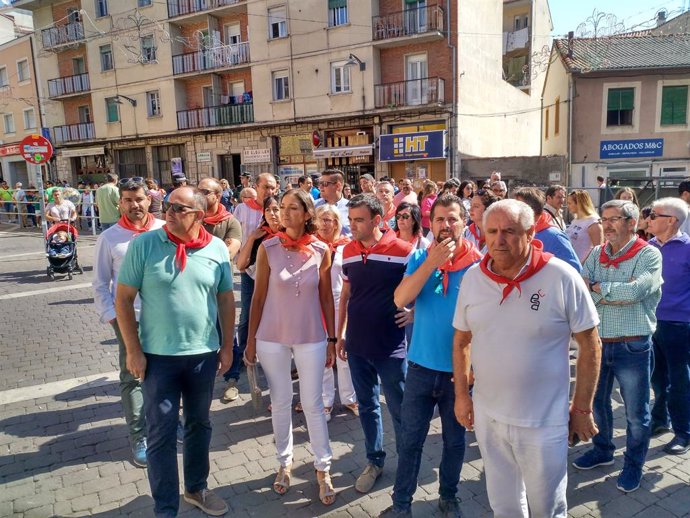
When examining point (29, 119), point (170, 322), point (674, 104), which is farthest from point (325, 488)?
point (29, 119)

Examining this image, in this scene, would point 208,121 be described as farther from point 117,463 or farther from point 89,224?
point 117,463

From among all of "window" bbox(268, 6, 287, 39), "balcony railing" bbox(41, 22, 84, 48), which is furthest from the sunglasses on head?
"balcony railing" bbox(41, 22, 84, 48)

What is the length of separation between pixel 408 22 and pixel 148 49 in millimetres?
14290

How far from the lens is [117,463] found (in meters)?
3.81

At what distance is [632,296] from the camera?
327 cm

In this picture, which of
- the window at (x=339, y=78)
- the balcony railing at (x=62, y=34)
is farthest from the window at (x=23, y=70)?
the window at (x=339, y=78)

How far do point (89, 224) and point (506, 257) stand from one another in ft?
68.3

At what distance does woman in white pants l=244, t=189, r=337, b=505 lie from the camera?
3.29 metres

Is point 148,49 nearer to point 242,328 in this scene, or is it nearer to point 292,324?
point 242,328

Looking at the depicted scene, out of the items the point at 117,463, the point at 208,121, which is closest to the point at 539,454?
→ the point at 117,463

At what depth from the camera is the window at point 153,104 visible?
26.2m

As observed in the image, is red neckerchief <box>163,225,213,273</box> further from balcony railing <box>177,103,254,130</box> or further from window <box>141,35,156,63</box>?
window <box>141,35,156,63</box>

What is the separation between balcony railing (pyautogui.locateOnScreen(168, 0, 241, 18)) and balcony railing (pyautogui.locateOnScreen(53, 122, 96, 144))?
8773 millimetres

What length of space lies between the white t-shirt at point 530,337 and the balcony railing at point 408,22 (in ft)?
62.5
